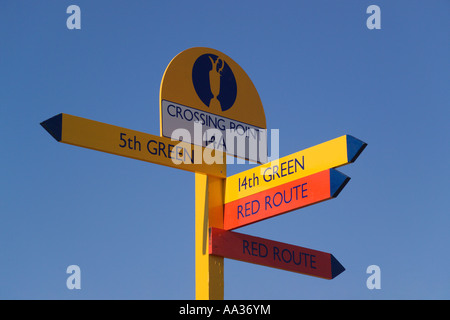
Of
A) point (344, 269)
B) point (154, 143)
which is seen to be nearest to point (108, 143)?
point (154, 143)

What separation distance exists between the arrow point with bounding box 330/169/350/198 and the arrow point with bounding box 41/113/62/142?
229 cm

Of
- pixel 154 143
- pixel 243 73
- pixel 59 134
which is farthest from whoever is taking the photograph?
pixel 243 73

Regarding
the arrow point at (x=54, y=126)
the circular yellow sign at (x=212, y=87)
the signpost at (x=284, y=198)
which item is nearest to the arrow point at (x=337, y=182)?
the signpost at (x=284, y=198)

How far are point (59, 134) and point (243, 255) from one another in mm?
2021

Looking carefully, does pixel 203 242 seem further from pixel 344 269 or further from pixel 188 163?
pixel 344 269

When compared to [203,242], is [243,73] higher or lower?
higher

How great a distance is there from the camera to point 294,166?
8375 millimetres

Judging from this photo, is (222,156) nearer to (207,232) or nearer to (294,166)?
(207,232)

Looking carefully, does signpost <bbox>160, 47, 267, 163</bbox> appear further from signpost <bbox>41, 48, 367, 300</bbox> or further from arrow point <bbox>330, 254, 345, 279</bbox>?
arrow point <bbox>330, 254, 345, 279</bbox>

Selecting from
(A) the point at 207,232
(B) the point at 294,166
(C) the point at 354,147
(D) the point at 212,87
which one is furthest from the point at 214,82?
(C) the point at 354,147

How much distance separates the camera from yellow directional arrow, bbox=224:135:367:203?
7898 millimetres

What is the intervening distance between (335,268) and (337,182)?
149 cm

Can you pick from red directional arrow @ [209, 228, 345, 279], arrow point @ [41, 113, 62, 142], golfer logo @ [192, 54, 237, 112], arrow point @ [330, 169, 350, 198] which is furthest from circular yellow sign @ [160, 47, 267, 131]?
arrow point @ [330, 169, 350, 198]

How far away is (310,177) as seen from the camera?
816 cm
